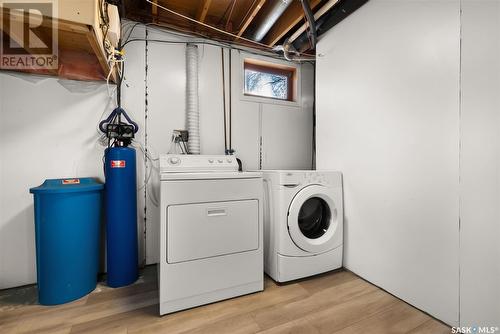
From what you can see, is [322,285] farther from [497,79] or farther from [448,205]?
[497,79]

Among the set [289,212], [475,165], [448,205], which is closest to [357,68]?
[475,165]

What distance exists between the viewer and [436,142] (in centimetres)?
122

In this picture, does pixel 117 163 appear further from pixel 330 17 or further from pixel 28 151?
pixel 330 17

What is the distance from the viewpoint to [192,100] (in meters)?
2.01

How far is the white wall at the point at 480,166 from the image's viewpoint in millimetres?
1004

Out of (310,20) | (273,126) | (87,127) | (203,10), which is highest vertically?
(203,10)

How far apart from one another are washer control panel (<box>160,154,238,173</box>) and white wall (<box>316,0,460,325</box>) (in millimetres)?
978

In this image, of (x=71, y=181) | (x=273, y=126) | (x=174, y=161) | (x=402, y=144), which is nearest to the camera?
(x=402, y=144)

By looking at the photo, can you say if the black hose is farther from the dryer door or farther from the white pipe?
the dryer door

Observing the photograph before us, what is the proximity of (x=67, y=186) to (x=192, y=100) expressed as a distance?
3.89 ft

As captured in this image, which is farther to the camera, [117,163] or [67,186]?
[117,163]

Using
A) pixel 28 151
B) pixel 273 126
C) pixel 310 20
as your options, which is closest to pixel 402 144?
pixel 310 20

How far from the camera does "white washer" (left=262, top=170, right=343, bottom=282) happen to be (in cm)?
158

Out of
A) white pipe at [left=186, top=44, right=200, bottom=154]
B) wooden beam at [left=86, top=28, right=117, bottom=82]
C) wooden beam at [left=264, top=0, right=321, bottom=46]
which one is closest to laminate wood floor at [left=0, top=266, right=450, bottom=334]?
white pipe at [left=186, top=44, right=200, bottom=154]
